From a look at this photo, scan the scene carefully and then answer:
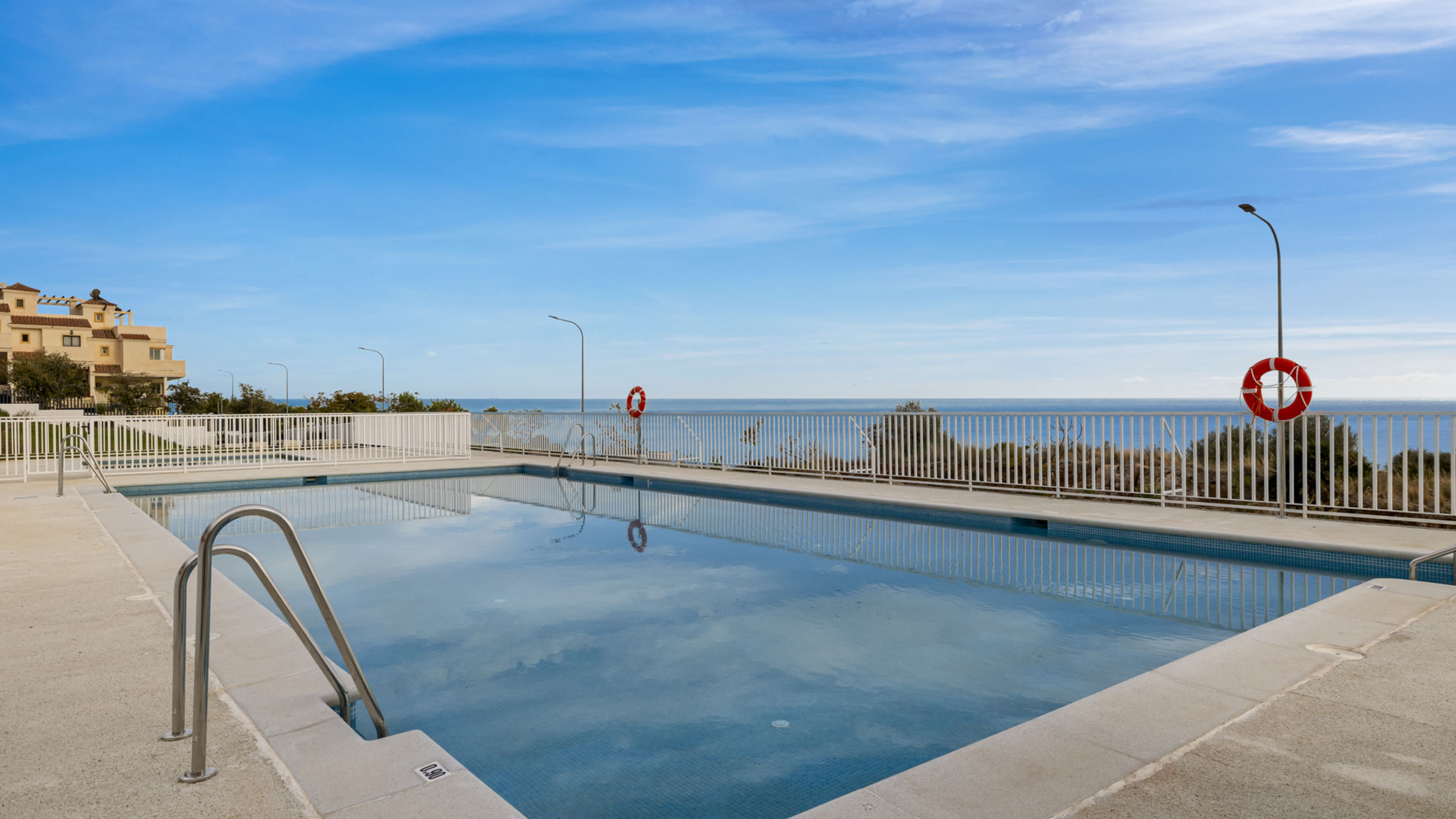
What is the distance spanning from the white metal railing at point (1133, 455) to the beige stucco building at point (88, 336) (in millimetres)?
49427

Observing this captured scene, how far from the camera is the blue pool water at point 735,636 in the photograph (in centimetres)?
292

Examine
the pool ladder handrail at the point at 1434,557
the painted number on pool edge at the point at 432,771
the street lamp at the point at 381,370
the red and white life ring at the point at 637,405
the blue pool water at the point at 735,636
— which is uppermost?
the street lamp at the point at 381,370

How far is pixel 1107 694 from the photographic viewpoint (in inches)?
116

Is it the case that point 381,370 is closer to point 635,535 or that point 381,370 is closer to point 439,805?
point 635,535

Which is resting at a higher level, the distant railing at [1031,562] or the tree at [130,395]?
the tree at [130,395]

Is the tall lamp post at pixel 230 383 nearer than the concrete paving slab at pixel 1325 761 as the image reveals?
No

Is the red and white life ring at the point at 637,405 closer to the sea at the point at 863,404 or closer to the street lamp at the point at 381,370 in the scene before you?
the street lamp at the point at 381,370

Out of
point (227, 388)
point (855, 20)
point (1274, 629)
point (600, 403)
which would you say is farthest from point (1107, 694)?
point (600, 403)

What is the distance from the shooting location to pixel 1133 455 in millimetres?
8148

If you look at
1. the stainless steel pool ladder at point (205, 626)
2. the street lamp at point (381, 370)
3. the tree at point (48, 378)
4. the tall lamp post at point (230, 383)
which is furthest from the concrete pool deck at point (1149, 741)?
the tall lamp post at point (230, 383)

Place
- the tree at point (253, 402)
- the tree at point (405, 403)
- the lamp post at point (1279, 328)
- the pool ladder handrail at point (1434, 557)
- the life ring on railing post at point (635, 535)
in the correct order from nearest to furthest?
1. the pool ladder handrail at point (1434, 557)
2. the lamp post at point (1279, 328)
3. the life ring on railing post at point (635, 535)
4. the tree at point (405, 403)
5. the tree at point (253, 402)

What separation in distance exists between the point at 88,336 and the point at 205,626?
63.0 m

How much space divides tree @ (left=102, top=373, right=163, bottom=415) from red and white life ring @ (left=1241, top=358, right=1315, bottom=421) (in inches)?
1613

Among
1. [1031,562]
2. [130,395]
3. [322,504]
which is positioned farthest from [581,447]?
[130,395]
